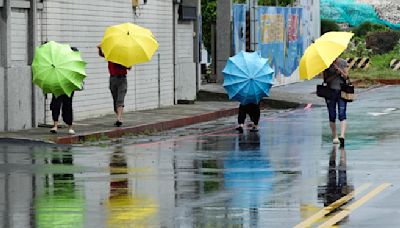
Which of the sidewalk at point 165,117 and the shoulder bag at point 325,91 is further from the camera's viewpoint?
the sidewalk at point 165,117

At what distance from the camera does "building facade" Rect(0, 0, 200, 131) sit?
24156 millimetres

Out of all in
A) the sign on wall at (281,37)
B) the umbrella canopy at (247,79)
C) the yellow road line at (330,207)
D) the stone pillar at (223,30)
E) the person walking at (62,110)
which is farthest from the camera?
the sign on wall at (281,37)

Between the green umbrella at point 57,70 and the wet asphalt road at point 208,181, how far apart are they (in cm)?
129

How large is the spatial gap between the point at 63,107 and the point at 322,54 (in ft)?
15.1

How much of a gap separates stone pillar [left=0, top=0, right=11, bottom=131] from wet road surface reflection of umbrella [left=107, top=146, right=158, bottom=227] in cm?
641

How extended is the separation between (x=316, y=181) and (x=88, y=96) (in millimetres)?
11918

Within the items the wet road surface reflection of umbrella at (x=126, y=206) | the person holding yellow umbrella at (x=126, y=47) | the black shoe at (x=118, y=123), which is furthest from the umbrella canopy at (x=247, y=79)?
the wet road surface reflection of umbrella at (x=126, y=206)

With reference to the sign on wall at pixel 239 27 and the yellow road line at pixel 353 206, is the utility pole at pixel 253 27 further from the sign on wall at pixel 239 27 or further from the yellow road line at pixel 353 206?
the yellow road line at pixel 353 206

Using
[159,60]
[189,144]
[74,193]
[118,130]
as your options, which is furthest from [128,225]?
[159,60]

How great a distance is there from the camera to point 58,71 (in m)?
23.0

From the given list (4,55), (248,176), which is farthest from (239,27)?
(248,176)

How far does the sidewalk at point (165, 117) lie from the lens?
23.2 metres

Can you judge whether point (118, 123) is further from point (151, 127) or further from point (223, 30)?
point (223, 30)

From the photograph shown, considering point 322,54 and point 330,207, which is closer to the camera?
point 330,207
